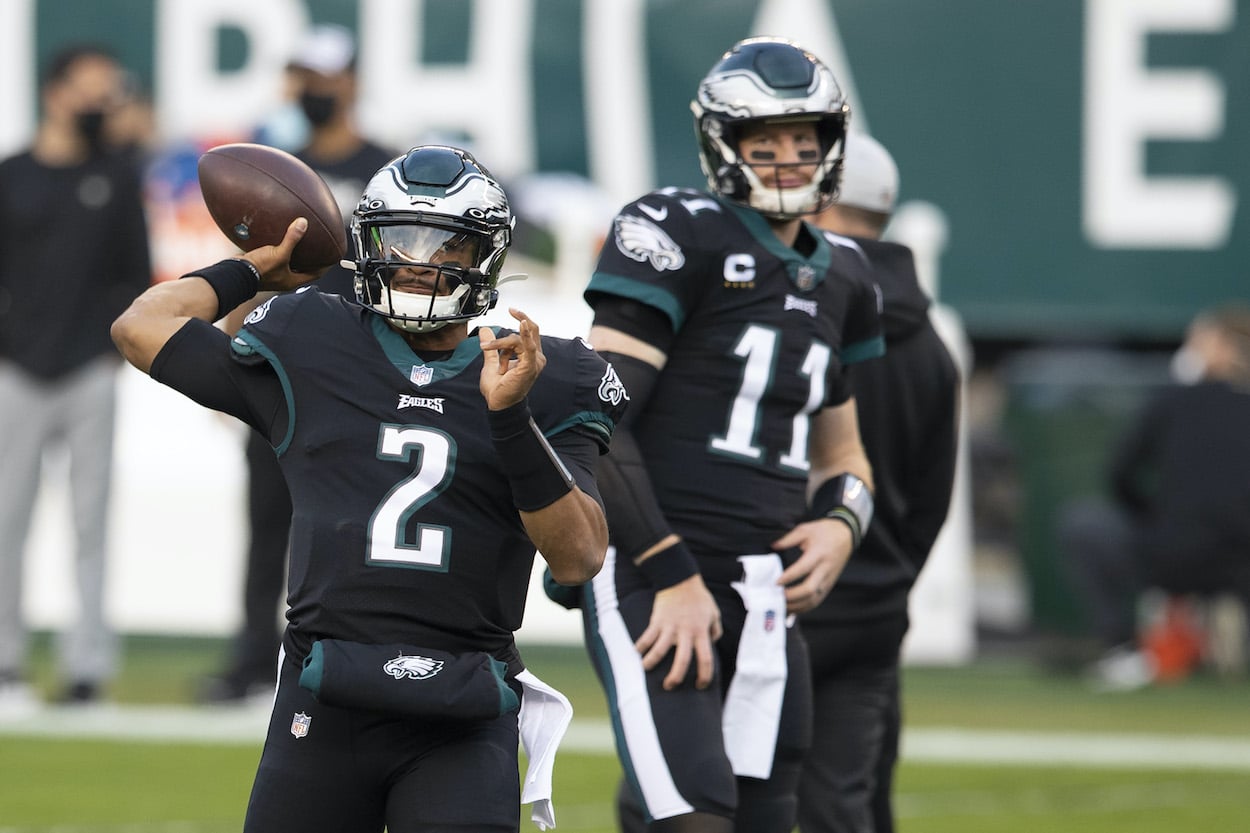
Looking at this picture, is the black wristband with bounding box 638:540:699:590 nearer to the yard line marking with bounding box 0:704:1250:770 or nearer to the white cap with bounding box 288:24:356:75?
the yard line marking with bounding box 0:704:1250:770

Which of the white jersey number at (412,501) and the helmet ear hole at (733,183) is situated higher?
the helmet ear hole at (733,183)

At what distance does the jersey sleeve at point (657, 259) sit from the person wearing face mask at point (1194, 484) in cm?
595

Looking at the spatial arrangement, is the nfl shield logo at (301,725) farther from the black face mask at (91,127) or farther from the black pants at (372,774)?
the black face mask at (91,127)

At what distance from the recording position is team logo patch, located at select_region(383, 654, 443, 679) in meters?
3.40

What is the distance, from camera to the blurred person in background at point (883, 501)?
4.86 meters

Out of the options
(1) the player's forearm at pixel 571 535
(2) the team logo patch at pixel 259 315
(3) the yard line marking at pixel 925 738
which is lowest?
(3) the yard line marking at pixel 925 738

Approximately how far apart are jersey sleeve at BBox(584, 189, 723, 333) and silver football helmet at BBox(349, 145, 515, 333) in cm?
52

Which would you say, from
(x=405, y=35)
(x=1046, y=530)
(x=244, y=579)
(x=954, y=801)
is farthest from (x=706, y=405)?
(x=405, y=35)

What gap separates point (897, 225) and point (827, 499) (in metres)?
7.55

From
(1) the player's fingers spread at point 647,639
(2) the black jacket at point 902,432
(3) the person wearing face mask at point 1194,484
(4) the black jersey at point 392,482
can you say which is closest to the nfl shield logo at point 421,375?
(4) the black jersey at point 392,482

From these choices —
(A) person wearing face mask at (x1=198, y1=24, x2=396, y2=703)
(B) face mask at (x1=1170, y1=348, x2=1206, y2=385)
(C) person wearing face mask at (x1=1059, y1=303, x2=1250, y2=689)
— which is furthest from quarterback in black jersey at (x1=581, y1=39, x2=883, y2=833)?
(B) face mask at (x1=1170, y1=348, x2=1206, y2=385)

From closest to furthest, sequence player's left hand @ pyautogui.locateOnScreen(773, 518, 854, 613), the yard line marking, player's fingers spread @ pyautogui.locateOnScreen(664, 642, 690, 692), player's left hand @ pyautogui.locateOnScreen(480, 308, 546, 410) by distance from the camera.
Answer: player's left hand @ pyautogui.locateOnScreen(480, 308, 546, 410), player's fingers spread @ pyautogui.locateOnScreen(664, 642, 690, 692), player's left hand @ pyautogui.locateOnScreen(773, 518, 854, 613), the yard line marking

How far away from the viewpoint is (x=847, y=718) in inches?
190

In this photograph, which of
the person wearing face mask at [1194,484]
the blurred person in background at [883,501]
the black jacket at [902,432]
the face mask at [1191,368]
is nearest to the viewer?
the blurred person in background at [883,501]
